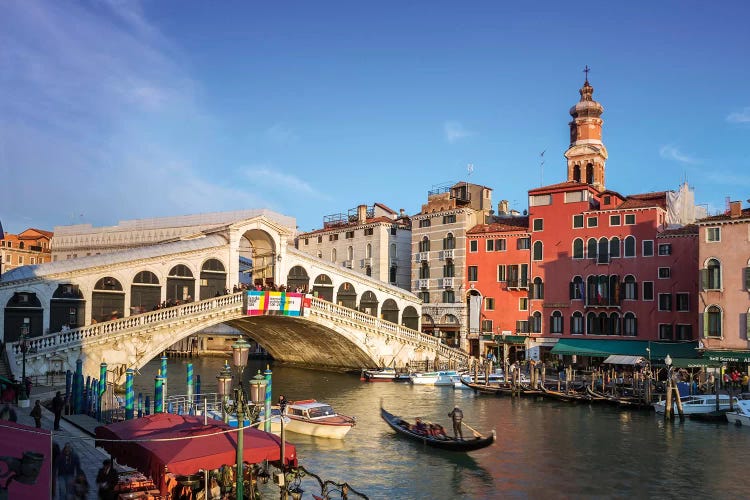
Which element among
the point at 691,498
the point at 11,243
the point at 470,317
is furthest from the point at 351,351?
the point at 11,243

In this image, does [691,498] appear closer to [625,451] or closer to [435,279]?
[625,451]

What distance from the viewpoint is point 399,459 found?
71.3ft

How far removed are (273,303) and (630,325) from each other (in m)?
20.8

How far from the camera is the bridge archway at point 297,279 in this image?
42888 millimetres

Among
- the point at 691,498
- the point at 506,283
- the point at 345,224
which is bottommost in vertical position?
the point at 691,498

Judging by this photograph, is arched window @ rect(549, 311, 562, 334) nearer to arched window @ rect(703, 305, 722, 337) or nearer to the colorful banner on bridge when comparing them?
arched window @ rect(703, 305, 722, 337)

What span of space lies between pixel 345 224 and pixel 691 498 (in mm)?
42078

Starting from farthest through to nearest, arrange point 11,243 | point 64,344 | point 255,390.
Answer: point 11,243
point 64,344
point 255,390

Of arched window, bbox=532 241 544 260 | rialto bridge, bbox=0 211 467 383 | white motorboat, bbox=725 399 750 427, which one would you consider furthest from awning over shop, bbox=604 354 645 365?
rialto bridge, bbox=0 211 467 383

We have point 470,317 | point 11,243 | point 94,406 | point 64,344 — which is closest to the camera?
point 94,406

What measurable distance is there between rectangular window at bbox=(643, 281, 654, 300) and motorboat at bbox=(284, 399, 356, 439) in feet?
73.3

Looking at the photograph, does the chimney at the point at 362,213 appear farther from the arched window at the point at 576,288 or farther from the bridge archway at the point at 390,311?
the arched window at the point at 576,288

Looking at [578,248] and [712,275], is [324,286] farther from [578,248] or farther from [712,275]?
[712,275]

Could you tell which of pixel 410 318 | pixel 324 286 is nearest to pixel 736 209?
pixel 410 318
